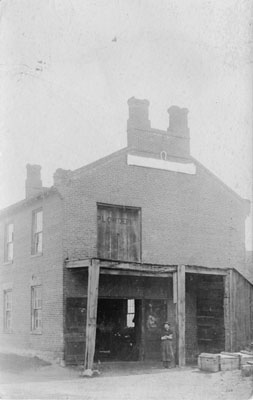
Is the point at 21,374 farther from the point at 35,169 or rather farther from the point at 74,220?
the point at 35,169

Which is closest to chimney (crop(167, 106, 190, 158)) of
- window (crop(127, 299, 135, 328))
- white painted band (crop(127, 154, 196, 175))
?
white painted band (crop(127, 154, 196, 175))

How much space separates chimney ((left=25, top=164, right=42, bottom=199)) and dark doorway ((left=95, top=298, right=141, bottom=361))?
772 centimetres

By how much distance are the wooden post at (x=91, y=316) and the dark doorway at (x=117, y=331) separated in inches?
188

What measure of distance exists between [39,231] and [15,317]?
3.73 meters

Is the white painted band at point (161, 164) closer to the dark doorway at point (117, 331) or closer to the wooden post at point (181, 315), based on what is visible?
the wooden post at point (181, 315)

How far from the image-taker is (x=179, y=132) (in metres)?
23.3

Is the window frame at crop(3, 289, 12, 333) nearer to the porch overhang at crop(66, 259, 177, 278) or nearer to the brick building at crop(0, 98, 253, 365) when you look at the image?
the brick building at crop(0, 98, 253, 365)

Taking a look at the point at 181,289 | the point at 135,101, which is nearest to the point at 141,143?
the point at 135,101

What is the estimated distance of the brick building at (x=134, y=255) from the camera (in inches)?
772

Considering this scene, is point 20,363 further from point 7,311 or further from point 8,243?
point 8,243

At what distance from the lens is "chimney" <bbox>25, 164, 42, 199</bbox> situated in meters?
28.1

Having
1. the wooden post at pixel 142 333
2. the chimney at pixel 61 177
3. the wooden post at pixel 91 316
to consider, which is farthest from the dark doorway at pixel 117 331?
the chimney at pixel 61 177

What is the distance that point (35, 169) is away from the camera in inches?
1120

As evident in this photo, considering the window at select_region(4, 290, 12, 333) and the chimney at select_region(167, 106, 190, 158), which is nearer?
the chimney at select_region(167, 106, 190, 158)
